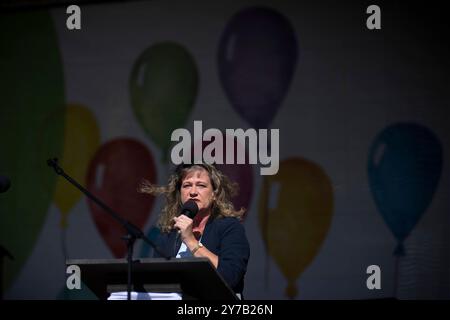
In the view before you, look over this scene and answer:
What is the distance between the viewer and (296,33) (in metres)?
5.82

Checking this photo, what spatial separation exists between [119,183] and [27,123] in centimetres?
100

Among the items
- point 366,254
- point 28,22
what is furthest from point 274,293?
point 28,22

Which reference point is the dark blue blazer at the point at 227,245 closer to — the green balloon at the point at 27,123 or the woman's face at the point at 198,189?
the woman's face at the point at 198,189

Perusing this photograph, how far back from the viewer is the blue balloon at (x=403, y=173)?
5.41m

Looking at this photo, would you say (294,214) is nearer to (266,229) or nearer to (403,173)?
(266,229)

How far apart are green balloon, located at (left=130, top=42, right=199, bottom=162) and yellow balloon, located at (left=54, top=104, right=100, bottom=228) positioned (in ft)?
1.39

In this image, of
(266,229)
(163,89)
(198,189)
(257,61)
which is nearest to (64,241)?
(163,89)

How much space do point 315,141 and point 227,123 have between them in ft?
2.28

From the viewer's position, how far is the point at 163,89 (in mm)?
6094

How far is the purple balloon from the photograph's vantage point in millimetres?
5789

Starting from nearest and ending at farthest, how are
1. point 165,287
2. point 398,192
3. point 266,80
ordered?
point 165,287 < point 398,192 < point 266,80

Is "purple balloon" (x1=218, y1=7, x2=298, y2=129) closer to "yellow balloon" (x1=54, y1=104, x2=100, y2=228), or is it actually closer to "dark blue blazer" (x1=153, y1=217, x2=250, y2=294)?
"yellow balloon" (x1=54, y1=104, x2=100, y2=228)

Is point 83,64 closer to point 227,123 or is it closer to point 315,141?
point 227,123
